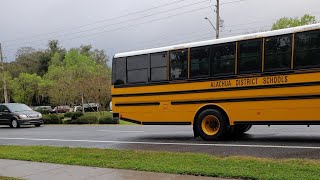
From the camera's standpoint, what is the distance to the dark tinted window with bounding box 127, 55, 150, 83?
1381cm

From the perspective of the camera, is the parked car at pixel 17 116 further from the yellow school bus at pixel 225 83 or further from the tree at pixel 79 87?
the tree at pixel 79 87

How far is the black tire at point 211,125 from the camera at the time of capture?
1199 cm

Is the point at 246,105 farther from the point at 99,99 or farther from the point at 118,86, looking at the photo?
the point at 99,99

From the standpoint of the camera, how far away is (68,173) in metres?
8.08

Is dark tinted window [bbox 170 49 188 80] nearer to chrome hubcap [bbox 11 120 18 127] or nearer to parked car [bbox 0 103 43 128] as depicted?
parked car [bbox 0 103 43 128]

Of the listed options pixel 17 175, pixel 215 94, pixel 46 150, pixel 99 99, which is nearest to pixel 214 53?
pixel 215 94

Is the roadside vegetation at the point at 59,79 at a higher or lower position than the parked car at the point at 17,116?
higher

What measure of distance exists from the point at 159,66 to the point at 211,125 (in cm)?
271

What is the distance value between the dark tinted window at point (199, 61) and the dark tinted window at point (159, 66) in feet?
3.45

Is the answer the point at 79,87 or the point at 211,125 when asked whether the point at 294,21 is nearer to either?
the point at 79,87

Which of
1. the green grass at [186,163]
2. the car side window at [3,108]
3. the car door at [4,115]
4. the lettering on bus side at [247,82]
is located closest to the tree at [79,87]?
the car side window at [3,108]

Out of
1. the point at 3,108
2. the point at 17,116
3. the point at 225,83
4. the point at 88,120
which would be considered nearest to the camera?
the point at 225,83

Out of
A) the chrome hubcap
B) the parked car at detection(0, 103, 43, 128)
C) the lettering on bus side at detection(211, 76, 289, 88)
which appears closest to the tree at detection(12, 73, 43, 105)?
the parked car at detection(0, 103, 43, 128)

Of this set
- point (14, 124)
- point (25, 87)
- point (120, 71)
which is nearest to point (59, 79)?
point (25, 87)
